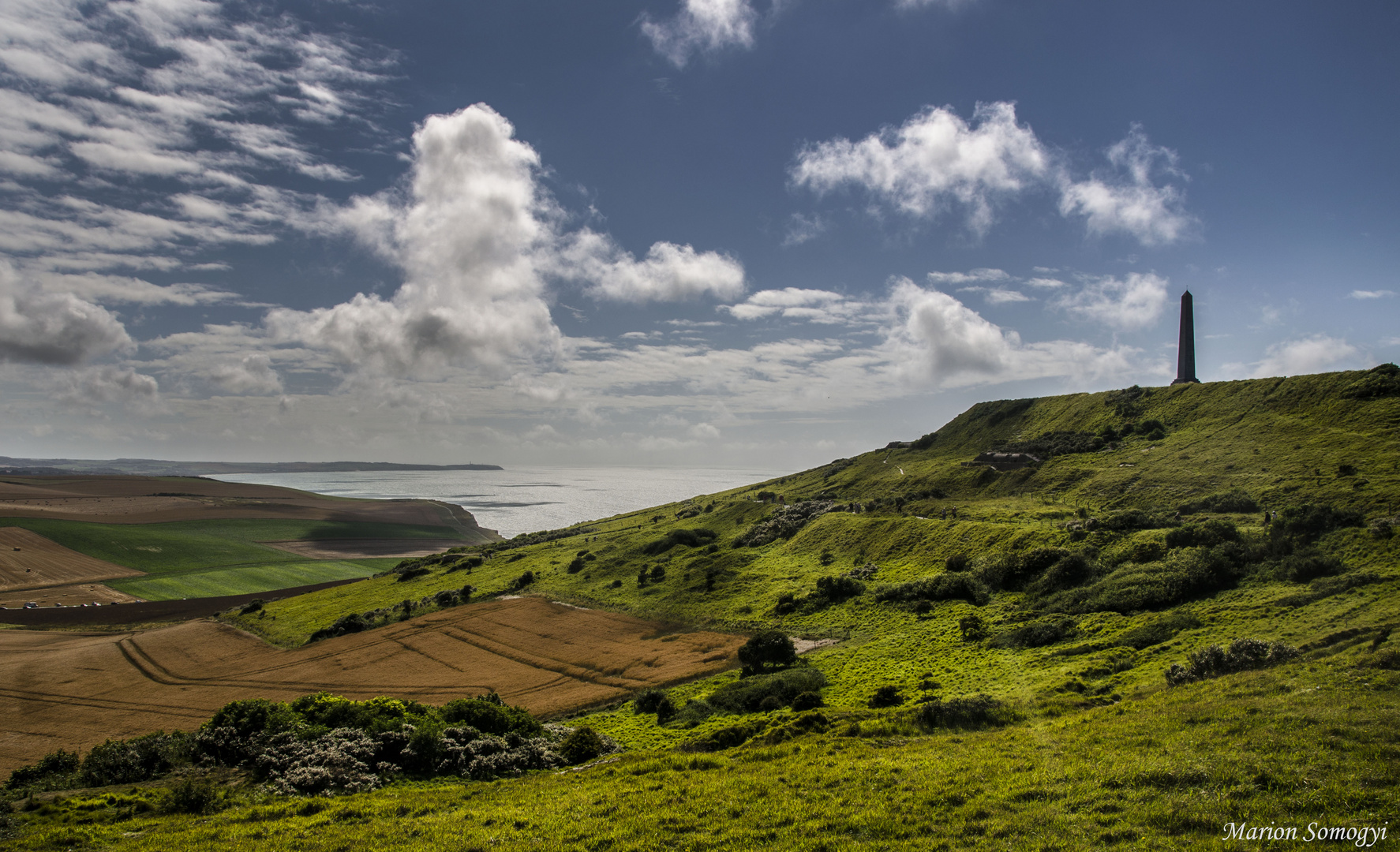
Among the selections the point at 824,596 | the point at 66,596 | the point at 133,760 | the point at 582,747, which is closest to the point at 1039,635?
the point at 824,596

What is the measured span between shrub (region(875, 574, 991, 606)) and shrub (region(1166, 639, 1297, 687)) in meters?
21.1

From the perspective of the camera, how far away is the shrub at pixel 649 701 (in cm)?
3469

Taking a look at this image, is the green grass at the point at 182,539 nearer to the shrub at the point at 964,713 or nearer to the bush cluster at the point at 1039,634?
the shrub at the point at 964,713

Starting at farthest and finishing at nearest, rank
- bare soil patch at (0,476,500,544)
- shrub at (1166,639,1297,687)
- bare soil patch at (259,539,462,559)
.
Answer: bare soil patch at (0,476,500,544)
bare soil patch at (259,539,462,559)
shrub at (1166,639,1297,687)

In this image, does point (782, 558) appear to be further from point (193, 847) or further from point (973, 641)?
point (193, 847)

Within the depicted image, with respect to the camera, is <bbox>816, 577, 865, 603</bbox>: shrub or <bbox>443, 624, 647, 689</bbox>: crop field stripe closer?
<bbox>443, 624, 647, 689</bbox>: crop field stripe

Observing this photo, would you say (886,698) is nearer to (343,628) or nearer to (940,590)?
(940,590)

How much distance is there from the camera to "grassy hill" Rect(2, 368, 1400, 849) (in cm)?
1405

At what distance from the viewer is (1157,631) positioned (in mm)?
31188

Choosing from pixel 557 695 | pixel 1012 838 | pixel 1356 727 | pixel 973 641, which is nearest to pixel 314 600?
pixel 557 695

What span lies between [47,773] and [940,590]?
52.4 metres

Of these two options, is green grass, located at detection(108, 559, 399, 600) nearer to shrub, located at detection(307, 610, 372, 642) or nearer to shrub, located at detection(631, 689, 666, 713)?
shrub, located at detection(307, 610, 372, 642)

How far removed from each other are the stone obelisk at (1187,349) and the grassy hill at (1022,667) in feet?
43.9

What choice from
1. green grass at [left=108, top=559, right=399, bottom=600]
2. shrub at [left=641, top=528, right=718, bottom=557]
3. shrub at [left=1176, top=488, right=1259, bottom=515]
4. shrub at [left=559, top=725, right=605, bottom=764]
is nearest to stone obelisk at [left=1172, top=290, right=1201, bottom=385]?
shrub at [left=1176, top=488, right=1259, bottom=515]
